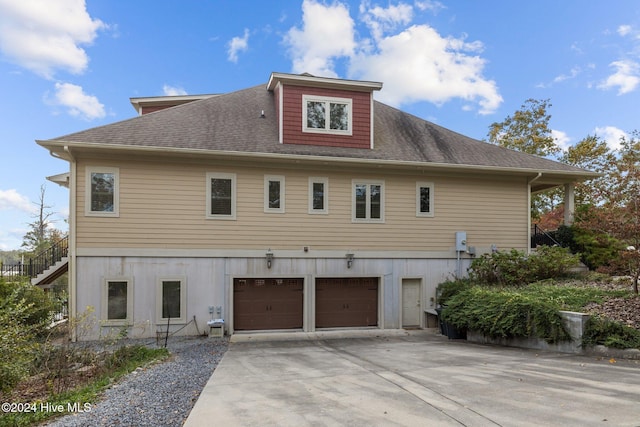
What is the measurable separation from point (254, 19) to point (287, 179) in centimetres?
932

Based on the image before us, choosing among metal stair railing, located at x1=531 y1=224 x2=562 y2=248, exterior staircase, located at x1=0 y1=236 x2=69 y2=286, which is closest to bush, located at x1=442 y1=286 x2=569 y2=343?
metal stair railing, located at x1=531 y1=224 x2=562 y2=248

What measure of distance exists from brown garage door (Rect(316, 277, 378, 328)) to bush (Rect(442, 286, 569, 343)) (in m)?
2.45

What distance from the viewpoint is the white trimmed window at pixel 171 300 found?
1124cm

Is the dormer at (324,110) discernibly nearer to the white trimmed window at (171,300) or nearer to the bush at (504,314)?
the white trimmed window at (171,300)

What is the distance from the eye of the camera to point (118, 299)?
1108cm

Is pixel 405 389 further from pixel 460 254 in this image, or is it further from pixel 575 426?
pixel 460 254

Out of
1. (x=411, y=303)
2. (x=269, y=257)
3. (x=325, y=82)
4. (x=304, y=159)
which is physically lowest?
(x=411, y=303)

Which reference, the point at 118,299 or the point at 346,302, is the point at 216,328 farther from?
the point at 346,302

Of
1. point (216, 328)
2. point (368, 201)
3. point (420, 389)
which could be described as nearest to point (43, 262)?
point (216, 328)

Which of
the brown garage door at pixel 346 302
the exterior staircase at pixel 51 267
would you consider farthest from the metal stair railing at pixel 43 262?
the brown garage door at pixel 346 302

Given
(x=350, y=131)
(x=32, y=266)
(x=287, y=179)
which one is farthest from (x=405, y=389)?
(x=32, y=266)

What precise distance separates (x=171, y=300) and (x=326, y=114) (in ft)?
24.3

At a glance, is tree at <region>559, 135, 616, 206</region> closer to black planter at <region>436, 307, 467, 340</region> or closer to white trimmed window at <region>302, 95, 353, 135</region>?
black planter at <region>436, 307, 467, 340</region>

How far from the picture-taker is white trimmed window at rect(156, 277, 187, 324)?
11.2 meters
